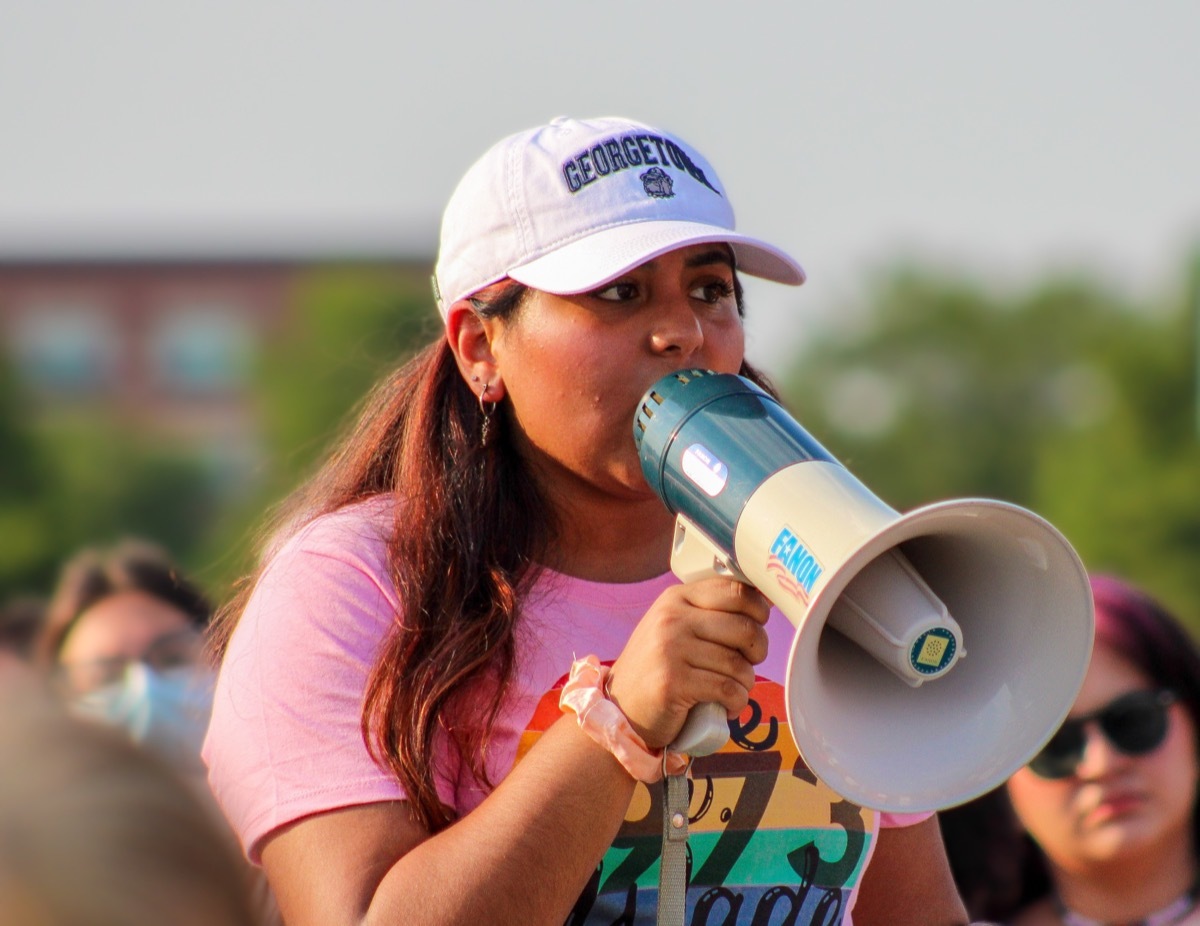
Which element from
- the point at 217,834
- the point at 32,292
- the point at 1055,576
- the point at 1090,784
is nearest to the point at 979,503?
the point at 1055,576

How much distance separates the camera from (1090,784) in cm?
404

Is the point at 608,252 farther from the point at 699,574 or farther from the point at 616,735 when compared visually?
the point at 616,735

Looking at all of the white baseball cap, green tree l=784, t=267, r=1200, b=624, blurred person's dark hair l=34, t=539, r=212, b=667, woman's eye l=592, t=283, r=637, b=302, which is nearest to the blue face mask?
blurred person's dark hair l=34, t=539, r=212, b=667

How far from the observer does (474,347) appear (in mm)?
2660

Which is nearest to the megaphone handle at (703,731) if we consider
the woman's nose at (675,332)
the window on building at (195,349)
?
the woman's nose at (675,332)

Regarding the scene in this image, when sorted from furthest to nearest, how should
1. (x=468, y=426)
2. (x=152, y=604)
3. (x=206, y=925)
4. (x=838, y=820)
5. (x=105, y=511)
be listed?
(x=105, y=511) < (x=152, y=604) < (x=468, y=426) < (x=838, y=820) < (x=206, y=925)

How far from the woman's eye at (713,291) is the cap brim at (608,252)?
0.21 feet

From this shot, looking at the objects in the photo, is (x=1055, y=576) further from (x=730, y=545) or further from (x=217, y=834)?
(x=217, y=834)

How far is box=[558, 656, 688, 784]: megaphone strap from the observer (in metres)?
2.17

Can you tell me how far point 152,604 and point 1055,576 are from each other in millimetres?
3309

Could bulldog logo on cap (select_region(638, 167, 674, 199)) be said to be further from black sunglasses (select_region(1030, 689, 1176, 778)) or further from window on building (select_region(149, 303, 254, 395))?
window on building (select_region(149, 303, 254, 395))

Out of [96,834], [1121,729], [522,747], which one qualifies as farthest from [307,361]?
[96,834]

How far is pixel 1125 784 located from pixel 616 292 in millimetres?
2198

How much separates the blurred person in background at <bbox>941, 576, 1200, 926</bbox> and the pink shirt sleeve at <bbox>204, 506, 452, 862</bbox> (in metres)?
2.18
